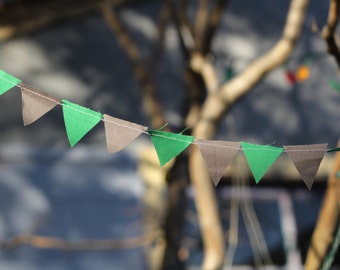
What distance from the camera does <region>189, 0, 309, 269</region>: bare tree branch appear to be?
362cm

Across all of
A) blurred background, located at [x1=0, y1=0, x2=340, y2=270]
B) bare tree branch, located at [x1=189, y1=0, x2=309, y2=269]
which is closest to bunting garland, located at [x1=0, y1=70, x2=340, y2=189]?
bare tree branch, located at [x1=189, y1=0, x2=309, y2=269]

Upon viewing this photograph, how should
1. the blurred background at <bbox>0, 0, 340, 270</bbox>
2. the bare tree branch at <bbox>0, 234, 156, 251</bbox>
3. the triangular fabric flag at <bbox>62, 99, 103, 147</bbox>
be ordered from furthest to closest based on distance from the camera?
1. the blurred background at <bbox>0, 0, 340, 270</bbox>
2. the bare tree branch at <bbox>0, 234, 156, 251</bbox>
3. the triangular fabric flag at <bbox>62, 99, 103, 147</bbox>

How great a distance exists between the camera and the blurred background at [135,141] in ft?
16.1

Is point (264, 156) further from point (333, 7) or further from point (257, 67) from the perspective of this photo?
point (257, 67)

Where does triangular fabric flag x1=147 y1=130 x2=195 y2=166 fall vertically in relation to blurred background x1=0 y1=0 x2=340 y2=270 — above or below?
above

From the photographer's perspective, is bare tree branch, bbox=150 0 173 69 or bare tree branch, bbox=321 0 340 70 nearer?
bare tree branch, bbox=321 0 340 70

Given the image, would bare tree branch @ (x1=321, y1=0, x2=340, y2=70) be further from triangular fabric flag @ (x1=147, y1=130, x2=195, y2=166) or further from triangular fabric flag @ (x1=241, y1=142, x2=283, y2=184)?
triangular fabric flag @ (x1=147, y1=130, x2=195, y2=166)

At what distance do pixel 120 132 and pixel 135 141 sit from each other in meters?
2.80

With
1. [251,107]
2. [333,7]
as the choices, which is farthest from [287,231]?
[333,7]

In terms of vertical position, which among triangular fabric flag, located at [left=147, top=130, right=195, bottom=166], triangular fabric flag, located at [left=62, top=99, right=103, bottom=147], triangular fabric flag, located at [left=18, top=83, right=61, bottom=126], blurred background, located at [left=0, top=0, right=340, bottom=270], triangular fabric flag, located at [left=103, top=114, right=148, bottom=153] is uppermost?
triangular fabric flag, located at [left=18, top=83, right=61, bottom=126]

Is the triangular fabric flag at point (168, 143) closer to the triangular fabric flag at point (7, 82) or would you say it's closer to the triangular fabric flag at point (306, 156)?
the triangular fabric flag at point (306, 156)

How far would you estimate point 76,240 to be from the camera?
4.91 meters

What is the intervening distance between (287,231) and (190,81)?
1513mm

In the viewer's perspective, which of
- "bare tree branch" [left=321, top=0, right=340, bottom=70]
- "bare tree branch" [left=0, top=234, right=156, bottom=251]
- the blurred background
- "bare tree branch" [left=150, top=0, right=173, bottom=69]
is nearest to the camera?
"bare tree branch" [left=321, top=0, right=340, bottom=70]
